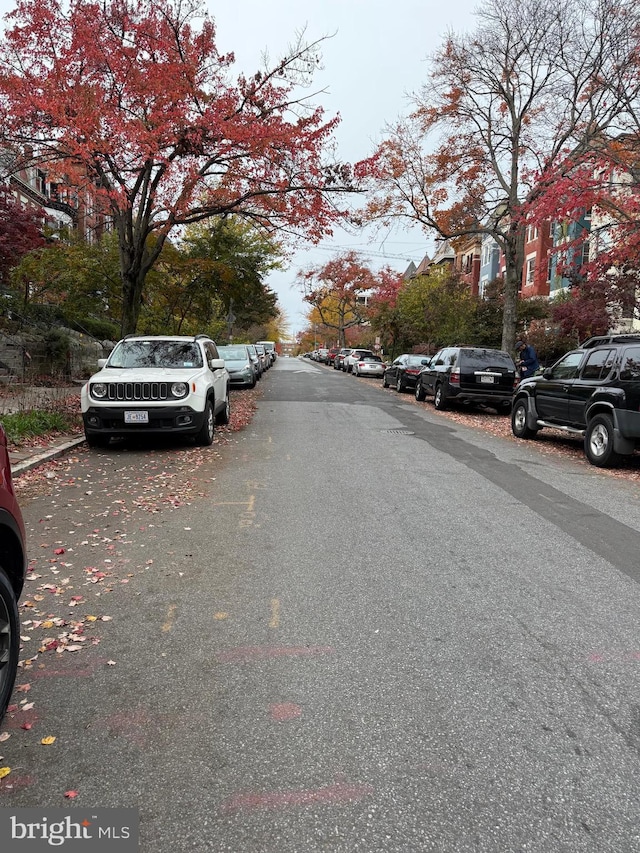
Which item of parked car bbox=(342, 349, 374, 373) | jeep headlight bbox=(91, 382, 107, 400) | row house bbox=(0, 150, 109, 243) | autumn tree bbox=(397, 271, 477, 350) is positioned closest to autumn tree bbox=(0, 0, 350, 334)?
row house bbox=(0, 150, 109, 243)

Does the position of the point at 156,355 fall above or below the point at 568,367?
above

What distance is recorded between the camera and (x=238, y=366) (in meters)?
24.4

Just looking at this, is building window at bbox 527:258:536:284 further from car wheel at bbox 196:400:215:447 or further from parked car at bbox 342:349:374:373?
car wheel at bbox 196:400:215:447

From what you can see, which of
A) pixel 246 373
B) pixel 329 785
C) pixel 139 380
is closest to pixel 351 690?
pixel 329 785

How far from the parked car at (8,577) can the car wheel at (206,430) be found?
22.8ft

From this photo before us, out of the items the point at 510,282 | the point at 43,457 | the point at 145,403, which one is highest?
the point at 510,282

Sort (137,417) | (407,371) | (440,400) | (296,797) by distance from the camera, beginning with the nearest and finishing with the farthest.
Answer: (296,797), (137,417), (440,400), (407,371)

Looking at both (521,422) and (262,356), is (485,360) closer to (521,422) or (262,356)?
(521,422)

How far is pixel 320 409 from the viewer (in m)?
17.4

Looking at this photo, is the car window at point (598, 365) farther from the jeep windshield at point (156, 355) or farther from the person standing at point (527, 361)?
the person standing at point (527, 361)

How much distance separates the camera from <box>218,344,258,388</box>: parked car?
24253mm

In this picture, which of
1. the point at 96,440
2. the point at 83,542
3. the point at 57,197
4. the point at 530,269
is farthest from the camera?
the point at 530,269

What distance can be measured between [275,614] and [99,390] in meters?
6.60

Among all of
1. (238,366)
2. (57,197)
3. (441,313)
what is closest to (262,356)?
(441,313)
